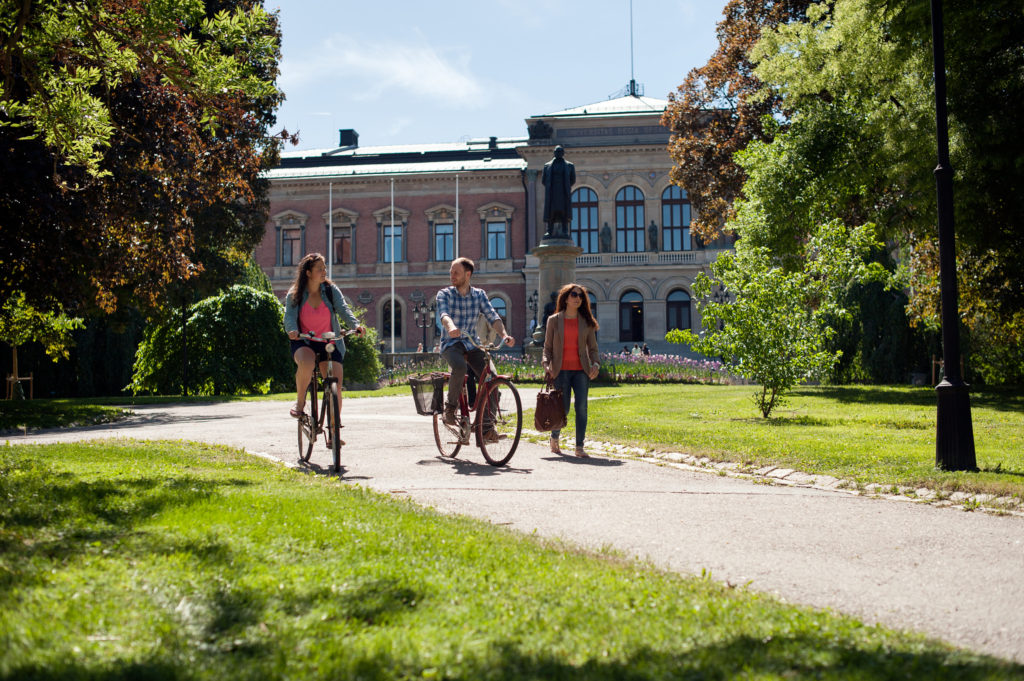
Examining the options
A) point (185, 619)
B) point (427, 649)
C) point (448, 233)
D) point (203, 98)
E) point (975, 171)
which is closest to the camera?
point (427, 649)

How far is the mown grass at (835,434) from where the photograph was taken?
8180 millimetres

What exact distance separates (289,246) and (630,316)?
75.1 ft

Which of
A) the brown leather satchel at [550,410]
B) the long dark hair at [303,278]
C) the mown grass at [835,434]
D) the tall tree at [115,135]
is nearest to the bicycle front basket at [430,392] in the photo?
the brown leather satchel at [550,410]

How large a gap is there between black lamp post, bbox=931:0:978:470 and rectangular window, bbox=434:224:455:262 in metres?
50.9

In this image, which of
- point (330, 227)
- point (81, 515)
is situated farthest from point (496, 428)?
point (330, 227)

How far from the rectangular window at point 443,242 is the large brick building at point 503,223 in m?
0.07

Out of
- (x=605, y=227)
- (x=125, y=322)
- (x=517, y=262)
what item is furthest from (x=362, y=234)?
(x=125, y=322)

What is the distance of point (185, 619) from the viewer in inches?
130

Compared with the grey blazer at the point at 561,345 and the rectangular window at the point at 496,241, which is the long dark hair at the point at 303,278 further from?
the rectangular window at the point at 496,241

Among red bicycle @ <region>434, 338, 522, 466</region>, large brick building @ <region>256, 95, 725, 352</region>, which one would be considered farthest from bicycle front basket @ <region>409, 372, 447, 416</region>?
large brick building @ <region>256, 95, 725, 352</region>

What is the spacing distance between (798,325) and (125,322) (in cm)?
1802

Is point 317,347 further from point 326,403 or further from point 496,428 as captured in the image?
point 496,428

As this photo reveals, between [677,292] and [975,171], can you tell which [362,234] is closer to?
[677,292]

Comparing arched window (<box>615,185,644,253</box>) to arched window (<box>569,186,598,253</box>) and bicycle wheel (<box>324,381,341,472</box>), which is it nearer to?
arched window (<box>569,186,598,253</box>)
